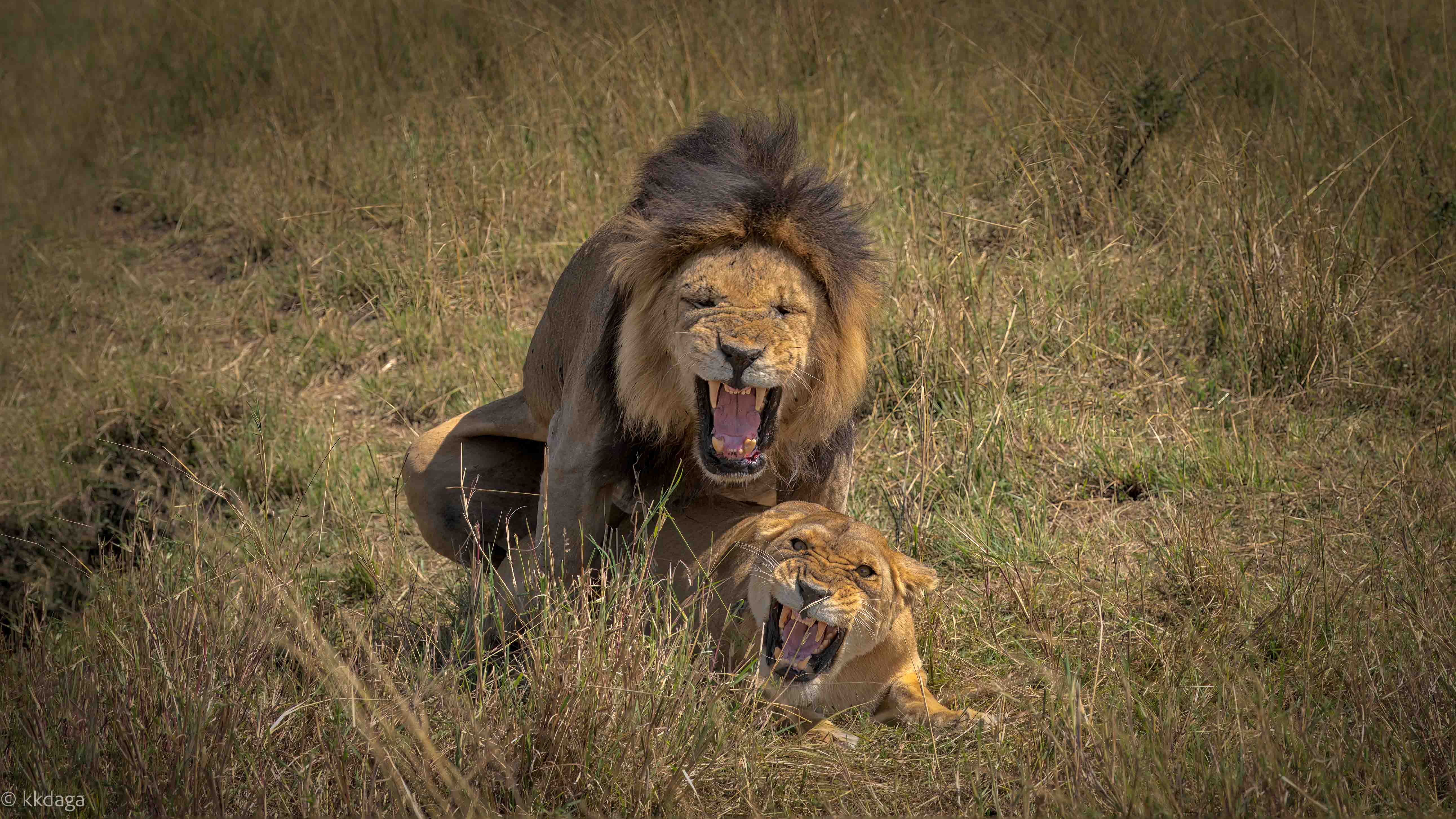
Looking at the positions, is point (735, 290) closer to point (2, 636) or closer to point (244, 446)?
point (2, 636)

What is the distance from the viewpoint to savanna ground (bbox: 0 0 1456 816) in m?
3.05

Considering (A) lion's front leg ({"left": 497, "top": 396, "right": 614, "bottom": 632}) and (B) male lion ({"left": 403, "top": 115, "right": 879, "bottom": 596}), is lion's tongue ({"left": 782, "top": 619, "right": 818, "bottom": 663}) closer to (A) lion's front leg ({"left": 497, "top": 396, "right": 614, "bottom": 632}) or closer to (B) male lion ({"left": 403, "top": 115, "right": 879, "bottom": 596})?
(B) male lion ({"left": 403, "top": 115, "right": 879, "bottom": 596})

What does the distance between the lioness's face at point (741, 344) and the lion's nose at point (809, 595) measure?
0.40 meters

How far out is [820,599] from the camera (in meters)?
3.14

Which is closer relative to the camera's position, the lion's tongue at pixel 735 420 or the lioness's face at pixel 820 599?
the lioness's face at pixel 820 599

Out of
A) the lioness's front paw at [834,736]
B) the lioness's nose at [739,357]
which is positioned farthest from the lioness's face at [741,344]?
the lioness's front paw at [834,736]

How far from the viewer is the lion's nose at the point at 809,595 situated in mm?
3141

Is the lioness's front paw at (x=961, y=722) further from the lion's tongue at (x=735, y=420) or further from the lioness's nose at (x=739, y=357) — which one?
the lioness's nose at (x=739, y=357)

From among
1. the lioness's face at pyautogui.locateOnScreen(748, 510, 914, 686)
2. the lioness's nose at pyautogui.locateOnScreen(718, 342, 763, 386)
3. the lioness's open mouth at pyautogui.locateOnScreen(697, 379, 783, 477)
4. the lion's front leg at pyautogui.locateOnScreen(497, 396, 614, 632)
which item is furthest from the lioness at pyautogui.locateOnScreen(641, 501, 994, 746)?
the lioness's nose at pyautogui.locateOnScreen(718, 342, 763, 386)

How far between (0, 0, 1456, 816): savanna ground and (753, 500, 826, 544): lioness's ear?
35 cm

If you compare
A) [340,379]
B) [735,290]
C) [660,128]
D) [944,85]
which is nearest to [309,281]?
[340,379]

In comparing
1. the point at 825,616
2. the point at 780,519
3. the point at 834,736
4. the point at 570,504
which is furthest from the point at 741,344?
the point at 834,736

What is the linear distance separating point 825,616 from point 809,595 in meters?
0.06

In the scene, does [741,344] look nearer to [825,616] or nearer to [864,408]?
[825,616]
